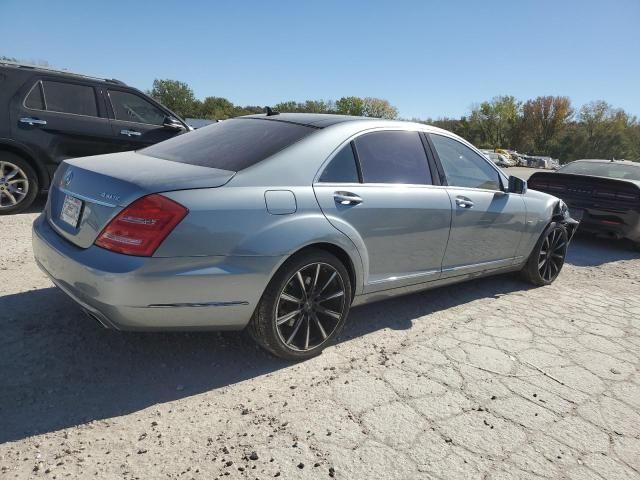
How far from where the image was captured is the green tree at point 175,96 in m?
83.8

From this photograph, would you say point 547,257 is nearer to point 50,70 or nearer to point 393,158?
point 393,158

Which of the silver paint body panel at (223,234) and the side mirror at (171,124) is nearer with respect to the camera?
the silver paint body panel at (223,234)

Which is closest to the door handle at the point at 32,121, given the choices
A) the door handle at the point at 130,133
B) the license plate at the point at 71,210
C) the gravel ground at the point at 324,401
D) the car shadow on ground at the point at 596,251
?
the door handle at the point at 130,133

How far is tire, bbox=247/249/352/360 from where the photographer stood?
2.78m

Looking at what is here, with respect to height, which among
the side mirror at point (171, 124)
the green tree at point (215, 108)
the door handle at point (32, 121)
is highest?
the green tree at point (215, 108)

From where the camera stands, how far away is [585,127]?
269ft

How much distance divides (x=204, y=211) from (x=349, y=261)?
107 centimetres

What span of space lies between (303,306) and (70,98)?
524 centimetres

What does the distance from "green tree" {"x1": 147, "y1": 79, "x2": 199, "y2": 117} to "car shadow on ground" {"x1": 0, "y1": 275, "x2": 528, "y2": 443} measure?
85601 mm

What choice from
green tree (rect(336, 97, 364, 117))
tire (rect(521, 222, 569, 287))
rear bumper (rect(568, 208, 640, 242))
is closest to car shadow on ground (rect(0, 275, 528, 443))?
tire (rect(521, 222, 569, 287))

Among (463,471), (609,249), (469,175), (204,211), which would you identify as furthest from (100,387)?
(609,249)

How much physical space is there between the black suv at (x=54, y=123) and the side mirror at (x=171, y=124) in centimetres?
2

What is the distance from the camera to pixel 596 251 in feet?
24.8

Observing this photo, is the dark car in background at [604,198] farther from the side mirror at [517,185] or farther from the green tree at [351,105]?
the green tree at [351,105]
